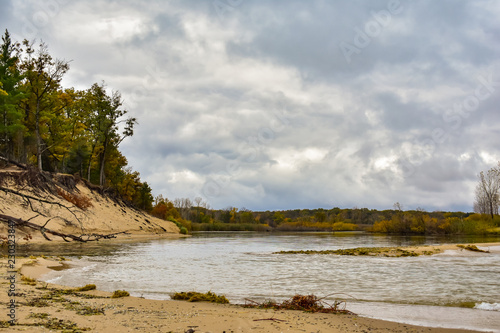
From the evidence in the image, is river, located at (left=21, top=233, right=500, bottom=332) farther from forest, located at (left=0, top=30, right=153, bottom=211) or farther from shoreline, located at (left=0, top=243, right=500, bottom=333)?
forest, located at (left=0, top=30, right=153, bottom=211)

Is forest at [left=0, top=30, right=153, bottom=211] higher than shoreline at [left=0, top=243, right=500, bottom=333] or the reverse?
higher

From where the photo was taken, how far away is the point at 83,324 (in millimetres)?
5648

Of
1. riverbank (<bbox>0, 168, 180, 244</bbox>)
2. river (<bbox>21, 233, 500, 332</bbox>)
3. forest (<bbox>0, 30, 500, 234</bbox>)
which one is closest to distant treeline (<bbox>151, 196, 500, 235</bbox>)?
forest (<bbox>0, 30, 500, 234</bbox>)

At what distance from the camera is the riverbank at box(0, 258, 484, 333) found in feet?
18.4

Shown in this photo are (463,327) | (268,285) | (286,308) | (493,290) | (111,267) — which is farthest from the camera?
(111,267)

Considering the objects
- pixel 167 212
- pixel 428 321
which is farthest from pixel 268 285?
pixel 167 212

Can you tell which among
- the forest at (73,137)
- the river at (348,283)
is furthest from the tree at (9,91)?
the river at (348,283)

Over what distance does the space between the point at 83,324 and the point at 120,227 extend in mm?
37169

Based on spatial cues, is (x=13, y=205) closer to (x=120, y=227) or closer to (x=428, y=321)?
(x=120, y=227)

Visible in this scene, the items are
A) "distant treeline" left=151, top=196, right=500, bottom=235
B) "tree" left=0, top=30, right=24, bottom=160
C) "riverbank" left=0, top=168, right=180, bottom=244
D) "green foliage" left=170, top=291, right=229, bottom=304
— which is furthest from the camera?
"distant treeline" left=151, top=196, right=500, bottom=235

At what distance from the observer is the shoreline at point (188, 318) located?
5.69 m

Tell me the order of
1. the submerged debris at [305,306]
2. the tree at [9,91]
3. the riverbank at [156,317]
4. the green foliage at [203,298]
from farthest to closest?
the tree at [9,91], the green foliage at [203,298], the submerged debris at [305,306], the riverbank at [156,317]

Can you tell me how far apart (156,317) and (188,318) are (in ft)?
1.76

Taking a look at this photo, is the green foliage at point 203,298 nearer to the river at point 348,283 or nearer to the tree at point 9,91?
the river at point 348,283
